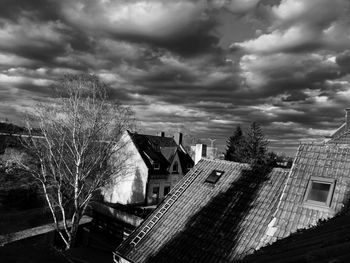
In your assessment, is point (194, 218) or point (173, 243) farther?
point (194, 218)

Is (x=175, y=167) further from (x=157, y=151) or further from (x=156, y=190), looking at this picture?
(x=156, y=190)

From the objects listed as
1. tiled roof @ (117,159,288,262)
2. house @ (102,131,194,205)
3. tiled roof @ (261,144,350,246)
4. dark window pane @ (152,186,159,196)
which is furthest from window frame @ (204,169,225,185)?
dark window pane @ (152,186,159,196)

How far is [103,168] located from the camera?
19.7 meters

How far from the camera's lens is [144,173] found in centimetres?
3111

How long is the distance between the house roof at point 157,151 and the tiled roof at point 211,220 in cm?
1845

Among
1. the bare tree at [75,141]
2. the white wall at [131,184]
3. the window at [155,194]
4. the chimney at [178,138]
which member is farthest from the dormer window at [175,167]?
the bare tree at [75,141]

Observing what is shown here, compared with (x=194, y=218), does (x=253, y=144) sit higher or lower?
higher

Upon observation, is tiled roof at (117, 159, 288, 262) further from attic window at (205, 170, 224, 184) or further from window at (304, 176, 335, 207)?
window at (304, 176, 335, 207)

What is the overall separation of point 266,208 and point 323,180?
223cm

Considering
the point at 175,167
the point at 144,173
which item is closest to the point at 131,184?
the point at 144,173

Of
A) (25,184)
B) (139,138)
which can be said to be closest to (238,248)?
(25,184)

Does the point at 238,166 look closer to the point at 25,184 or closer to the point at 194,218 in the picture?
the point at 194,218

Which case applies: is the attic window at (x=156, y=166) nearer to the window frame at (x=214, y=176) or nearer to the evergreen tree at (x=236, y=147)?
the evergreen tree at (x=236, y=147)

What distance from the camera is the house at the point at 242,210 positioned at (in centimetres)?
856
